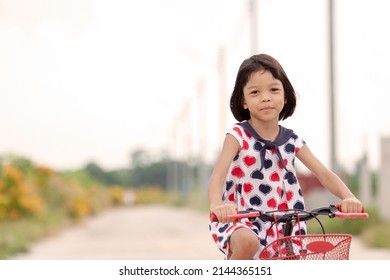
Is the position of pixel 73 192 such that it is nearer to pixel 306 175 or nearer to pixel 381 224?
A: pixel 306 175

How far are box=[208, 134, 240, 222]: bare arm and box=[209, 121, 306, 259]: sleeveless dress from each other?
0.04m

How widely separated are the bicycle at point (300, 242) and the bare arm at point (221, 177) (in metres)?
0.09

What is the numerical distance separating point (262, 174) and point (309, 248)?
0.44m

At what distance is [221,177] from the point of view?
3521 mm

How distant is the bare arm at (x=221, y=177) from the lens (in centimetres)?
Result: 331

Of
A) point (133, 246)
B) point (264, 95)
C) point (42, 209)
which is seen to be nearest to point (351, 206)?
point (264, 95)

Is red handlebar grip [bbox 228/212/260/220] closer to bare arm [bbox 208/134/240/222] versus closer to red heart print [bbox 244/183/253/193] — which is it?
bare arm [bbox 208/134/240/222]

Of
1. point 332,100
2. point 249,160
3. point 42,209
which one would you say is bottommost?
point 42,209

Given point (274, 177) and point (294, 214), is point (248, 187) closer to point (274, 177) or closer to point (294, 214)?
point (274, 177)

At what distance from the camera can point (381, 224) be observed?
18.2 meters

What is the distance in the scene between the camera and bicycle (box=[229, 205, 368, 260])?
11.1ft

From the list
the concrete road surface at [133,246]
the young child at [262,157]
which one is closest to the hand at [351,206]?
the young child at [262,157]
